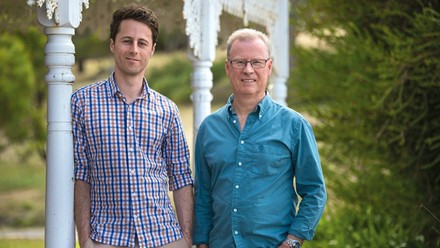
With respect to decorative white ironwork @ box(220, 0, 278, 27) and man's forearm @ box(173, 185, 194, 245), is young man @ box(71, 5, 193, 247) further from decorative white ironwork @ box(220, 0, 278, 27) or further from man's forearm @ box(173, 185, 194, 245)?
decorative white ironwork @ box(220, 0, 278, 27)

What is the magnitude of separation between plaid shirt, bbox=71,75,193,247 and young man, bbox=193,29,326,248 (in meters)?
0.25

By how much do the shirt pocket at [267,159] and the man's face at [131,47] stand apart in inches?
24.4

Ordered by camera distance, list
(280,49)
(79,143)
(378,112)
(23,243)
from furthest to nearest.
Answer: (23,243)
(280,49)
(378,112)
(79,143)

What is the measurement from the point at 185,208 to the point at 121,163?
433 millimetres

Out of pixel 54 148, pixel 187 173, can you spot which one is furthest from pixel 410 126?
pixel 54 148

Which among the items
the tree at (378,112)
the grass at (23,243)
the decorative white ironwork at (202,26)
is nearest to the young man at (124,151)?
the decorative white ironwork at (202,26)

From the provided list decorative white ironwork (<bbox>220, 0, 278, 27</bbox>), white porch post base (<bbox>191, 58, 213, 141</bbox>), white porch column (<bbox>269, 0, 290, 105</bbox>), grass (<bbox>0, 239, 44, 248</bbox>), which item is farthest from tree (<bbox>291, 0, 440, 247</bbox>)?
grass (<bbox>0, 239, 44, 248</bbox>)

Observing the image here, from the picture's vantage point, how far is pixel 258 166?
348cm

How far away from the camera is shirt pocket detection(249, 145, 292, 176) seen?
136 inches

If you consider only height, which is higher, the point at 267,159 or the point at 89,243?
the point at 267,159

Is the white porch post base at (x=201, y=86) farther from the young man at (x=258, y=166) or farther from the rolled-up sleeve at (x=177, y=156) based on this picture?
the young man at (x=258, y=166)

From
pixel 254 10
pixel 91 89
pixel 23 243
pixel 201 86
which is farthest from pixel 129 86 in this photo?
pixel 23 243

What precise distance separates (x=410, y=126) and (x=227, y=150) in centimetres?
355

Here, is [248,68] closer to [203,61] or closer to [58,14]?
[58,14]
